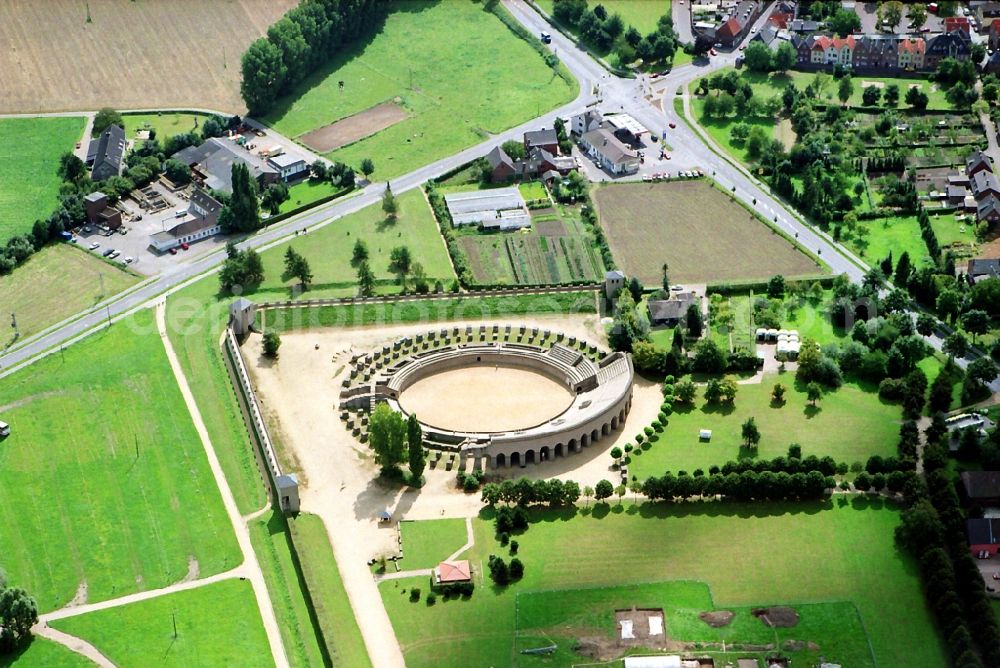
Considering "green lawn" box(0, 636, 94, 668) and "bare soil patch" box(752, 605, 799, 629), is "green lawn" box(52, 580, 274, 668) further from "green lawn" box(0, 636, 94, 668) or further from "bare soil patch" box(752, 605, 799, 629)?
"bare soil patch" box(752, 605, 799, 629)

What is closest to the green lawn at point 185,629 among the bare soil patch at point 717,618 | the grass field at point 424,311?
the bare soil patch at point 717,618

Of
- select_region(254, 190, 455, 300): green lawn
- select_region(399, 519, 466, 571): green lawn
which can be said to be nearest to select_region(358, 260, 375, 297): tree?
select_region(254, 190, 455, 300): green lawn

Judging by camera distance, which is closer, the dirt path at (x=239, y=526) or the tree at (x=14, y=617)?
the tree at (x=14, y=617)

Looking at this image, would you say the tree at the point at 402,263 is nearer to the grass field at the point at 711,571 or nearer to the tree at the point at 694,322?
the tree at the point at 694,322

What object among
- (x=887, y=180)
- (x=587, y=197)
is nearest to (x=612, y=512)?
(x=587, y=197)

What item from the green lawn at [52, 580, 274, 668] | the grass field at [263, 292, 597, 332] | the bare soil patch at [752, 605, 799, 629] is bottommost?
the grass field at [263, 292, 597, 332]

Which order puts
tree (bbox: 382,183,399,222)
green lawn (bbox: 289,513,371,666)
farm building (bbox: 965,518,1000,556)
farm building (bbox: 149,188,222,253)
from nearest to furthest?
green lawn (bbox: 289,513,371,666), farm building (bbox: 965,518,1000,556), farm building (bbox: 149,188,222,253), tree (bbox: 382,183,399,222)
